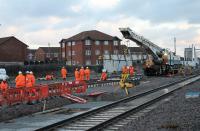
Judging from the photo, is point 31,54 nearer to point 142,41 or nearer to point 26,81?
point 142,41

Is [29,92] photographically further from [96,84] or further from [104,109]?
[96,84]

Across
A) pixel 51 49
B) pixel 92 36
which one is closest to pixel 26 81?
pixel 92 36

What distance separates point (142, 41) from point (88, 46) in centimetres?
6329

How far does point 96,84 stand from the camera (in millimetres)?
33031

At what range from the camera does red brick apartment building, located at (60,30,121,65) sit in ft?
362

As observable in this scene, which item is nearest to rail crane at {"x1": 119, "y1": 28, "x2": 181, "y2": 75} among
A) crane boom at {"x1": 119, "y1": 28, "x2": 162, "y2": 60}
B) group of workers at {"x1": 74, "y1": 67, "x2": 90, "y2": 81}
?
crane boom at {"x1": 119, "y1": 28, "x2": 162, "y2": 60}

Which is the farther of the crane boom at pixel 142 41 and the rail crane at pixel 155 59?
the rail crane at pixel 155 59

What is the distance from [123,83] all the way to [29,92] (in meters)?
11.0

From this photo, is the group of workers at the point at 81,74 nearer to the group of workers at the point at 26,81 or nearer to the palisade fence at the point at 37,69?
the group of workers at the point at 26,81

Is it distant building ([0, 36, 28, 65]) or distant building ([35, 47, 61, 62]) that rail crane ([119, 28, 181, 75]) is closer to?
distant building ([0, 36, 28, 65])

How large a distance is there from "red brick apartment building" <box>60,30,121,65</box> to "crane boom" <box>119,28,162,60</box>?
58.9 m

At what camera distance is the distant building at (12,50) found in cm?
8554

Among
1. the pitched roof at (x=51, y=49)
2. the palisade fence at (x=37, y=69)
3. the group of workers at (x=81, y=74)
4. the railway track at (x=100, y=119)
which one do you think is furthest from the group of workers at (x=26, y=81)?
the pitched roof at (x=51, y=49)

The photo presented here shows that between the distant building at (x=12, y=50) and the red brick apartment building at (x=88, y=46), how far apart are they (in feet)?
79.1
